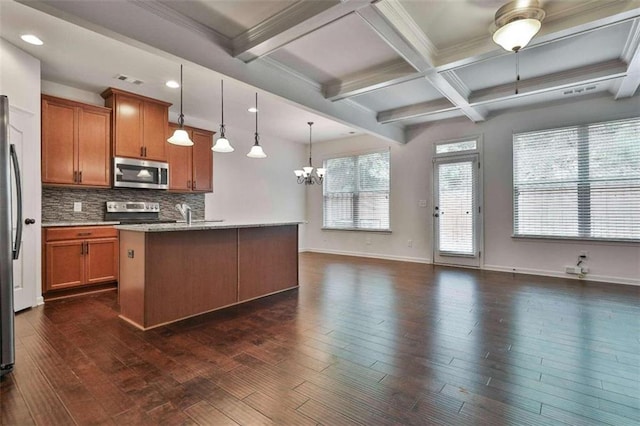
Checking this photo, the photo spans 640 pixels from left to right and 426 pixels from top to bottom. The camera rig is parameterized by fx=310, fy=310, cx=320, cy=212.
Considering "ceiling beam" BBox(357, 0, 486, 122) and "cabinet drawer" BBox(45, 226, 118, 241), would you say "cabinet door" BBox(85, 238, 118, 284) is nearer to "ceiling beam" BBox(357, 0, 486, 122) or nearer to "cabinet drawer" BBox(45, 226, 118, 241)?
"cabinet drawer" BBox(45, 226, 118, 241)

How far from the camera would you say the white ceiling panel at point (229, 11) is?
8.71ft

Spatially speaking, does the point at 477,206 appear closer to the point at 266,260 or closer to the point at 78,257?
the point at 266,260

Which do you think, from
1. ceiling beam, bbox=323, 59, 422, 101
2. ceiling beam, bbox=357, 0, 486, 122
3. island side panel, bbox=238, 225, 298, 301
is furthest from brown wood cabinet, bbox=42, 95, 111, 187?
ceiling beam, bbox=357, 0, 486, 122

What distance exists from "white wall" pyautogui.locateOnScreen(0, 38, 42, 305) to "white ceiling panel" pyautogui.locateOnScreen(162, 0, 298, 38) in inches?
81.7

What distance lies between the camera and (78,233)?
161 inches

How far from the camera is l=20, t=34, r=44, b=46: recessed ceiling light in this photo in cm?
311

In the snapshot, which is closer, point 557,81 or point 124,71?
point 124,71

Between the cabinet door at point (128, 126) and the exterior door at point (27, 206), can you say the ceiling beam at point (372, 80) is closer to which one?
the cabinet door at point (128, 126)

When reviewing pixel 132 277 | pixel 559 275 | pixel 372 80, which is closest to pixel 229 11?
pixel 372 80

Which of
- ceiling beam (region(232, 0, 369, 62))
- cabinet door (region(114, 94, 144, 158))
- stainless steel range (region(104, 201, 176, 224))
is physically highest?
ceiling beam (region(232, 0, 369, 62))

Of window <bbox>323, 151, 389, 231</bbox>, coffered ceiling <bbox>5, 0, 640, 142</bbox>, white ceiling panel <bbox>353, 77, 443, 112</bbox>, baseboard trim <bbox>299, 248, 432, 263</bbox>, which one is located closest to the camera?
coffered ceiling <bbox>5, 0, 640, 142</bbox>

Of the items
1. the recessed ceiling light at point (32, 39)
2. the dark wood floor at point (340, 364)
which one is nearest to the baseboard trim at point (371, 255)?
the dark wood floor at point (340, 364)

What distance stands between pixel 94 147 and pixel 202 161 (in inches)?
67.3

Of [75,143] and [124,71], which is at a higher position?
[124,71]
